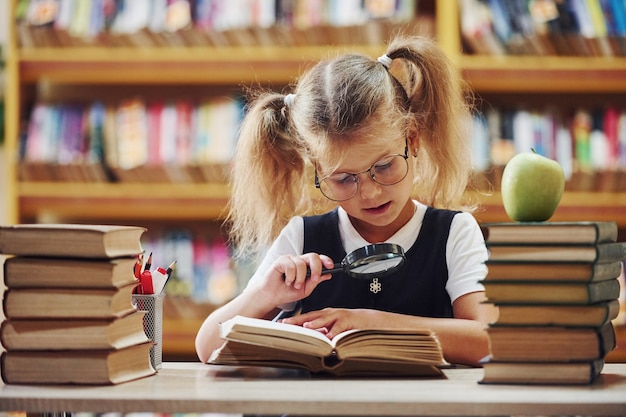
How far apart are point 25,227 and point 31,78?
178 centimetres

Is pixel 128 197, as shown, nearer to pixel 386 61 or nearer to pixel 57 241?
pixel 386 61

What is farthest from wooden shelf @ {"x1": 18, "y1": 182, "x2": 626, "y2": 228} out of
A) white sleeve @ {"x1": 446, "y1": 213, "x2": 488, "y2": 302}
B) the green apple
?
the green apple

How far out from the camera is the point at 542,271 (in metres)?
1.17

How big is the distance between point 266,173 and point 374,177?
301 mm

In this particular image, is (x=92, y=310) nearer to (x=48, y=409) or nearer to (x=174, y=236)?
(x=48, y=409)

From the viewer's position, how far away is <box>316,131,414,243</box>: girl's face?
157cm

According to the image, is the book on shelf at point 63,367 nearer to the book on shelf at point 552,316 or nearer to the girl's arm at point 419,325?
the girl's arm at point 419,325

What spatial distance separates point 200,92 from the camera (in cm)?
304

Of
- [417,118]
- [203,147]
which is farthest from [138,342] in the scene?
[203,147]

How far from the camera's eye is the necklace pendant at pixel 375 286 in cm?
171

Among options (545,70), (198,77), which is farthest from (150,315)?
(545,70)

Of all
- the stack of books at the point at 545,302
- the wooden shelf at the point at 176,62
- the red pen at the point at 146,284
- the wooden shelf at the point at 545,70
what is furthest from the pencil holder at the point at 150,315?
the wooden shelf at the point at 545,70

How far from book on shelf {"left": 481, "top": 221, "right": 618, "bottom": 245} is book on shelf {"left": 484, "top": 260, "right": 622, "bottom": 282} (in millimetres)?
30

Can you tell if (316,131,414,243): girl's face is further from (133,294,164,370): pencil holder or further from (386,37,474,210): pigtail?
(133,294,164,370): pencil holder
